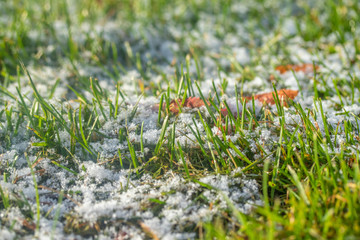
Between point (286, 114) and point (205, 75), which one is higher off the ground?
point (205, 75)

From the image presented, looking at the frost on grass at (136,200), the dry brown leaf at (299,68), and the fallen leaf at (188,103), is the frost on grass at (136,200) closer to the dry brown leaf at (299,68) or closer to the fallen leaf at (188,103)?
the fallen leaf at (188,103)

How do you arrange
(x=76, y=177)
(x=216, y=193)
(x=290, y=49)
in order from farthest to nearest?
(x=290, y=49) < (x=76, y=177) < (x=216, y=193)

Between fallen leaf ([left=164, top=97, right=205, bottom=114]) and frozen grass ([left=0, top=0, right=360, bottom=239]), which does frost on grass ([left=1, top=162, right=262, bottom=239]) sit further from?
fallen leaf ([left=164, top=97, right=205, bottom=114])

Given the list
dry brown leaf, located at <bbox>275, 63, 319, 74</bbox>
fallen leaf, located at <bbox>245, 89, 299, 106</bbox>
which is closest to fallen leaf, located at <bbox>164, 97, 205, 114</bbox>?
fallen leaf, located at <bbox>245, 89, 299, 106</bbox>

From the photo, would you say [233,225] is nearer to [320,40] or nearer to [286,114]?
[286,114]

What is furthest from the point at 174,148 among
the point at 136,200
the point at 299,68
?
the point at 299,68

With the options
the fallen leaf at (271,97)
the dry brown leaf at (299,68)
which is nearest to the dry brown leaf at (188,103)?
the fallen leaf at (271,97)

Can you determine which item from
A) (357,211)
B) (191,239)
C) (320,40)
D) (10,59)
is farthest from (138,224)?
(320,40)

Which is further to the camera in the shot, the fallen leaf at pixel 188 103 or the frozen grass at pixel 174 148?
the fallen leaf at pixel 188 103
